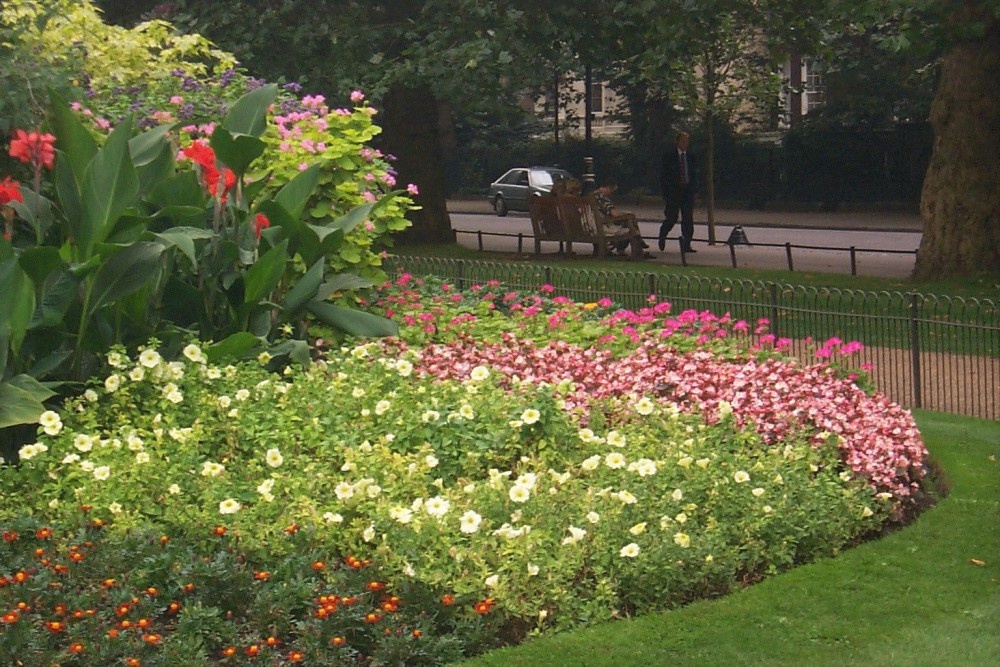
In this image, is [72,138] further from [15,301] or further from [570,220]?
[570,220]

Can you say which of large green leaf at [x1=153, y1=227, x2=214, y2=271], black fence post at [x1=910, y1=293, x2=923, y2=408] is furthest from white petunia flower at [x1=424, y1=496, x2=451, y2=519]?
black fence post at [x1=910, y1=293, x2=923, y2=408]

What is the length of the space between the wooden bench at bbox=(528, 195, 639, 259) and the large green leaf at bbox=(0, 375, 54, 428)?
16275 millimetres

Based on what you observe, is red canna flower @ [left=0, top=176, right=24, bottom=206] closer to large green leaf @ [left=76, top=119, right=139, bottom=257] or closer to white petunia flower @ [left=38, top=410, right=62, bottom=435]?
large green leaf @ [left=76, top=119, right=139, bottom=257]

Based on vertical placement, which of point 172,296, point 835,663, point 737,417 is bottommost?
point 835,663

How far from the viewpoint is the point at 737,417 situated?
24.1 ft

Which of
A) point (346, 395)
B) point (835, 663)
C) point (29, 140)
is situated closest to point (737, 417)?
point (346, 395)

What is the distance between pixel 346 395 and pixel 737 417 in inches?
74.0

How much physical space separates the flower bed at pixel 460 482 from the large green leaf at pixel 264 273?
51 centimetres

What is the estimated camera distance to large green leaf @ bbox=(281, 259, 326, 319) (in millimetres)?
8742

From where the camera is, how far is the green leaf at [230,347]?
25.7ft

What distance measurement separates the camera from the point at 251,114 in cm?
924

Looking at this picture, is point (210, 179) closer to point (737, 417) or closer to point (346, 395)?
point (346, 395)

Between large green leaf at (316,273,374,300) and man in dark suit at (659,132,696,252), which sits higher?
man in dark suit at (659,132,696,252)

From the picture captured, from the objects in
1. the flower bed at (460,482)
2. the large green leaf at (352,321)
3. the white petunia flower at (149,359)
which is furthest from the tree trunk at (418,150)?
the white petunia flower at (149,359)
